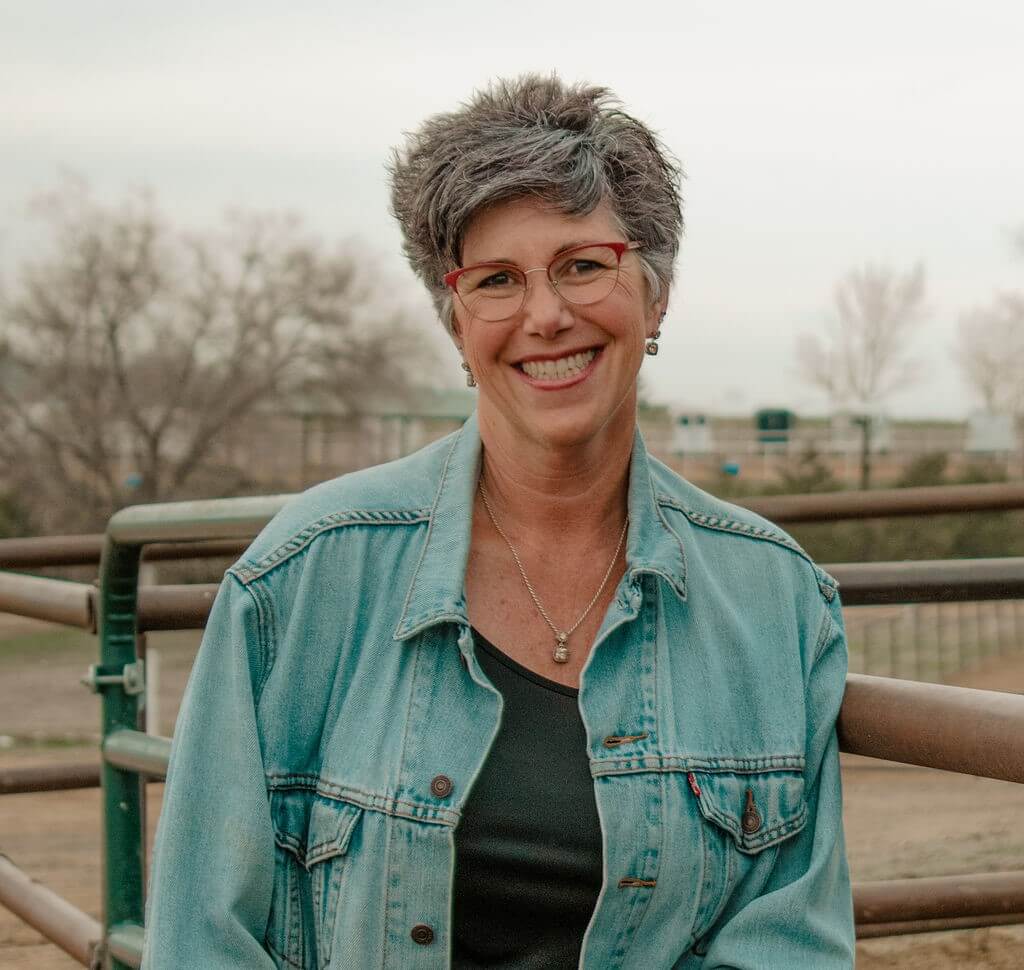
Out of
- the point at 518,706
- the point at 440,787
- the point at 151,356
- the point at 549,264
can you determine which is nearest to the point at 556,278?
the point at 549,264

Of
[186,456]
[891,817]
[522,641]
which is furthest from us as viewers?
[186,456]

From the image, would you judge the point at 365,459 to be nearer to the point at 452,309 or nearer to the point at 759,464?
the point at 759,464

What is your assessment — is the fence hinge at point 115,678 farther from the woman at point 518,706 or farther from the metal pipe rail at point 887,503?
the metal pipe rail at point 887,503

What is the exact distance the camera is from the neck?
73.0 inches

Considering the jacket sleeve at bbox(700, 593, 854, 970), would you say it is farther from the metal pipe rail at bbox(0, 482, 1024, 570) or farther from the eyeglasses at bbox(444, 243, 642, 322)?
the metal pipe rail at bbox(0, 482, 1024, 570)

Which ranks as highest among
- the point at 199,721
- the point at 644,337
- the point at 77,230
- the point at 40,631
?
the point at 77,230

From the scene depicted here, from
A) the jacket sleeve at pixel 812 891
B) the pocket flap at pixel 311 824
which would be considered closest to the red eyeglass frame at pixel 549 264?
the jacket sleeve at pixel 812 891

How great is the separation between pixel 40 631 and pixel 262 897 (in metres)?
21.6

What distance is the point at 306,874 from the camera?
1646 mm

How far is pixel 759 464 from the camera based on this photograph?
77.5 ft

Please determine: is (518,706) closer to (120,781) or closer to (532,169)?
(532,169)

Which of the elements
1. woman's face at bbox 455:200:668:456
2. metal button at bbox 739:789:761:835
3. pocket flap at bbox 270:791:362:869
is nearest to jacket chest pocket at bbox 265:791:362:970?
pocket flap at bbox 270:791:362:869

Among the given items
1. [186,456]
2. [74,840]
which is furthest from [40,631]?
[74,840]

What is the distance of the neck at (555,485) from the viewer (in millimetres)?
1854
